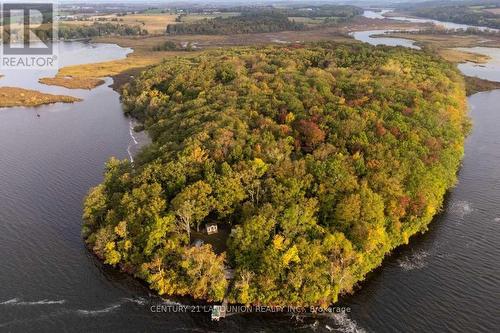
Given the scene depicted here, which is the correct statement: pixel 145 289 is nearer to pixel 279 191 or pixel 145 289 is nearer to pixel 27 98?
pixel 279 191

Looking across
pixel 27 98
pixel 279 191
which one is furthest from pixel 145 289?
pixel 27 98

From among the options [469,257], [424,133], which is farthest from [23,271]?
[424,133]

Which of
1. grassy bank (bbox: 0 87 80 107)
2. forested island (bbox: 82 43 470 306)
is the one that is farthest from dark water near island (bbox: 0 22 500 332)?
grassy bank (bbox: 0 87 80 107)

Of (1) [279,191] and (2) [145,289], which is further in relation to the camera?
(1) [279,191]

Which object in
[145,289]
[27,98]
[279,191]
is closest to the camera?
[145,289]

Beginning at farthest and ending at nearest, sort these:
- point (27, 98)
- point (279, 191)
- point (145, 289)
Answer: point (27, 98)
point (279, 191)
point (145, 289)

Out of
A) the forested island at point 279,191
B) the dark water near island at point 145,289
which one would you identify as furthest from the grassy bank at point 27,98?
the forested island at point 279,191

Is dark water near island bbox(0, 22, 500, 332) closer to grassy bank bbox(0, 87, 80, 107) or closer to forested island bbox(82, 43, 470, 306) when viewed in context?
forested island bbox(82, 43, 470, 306)
